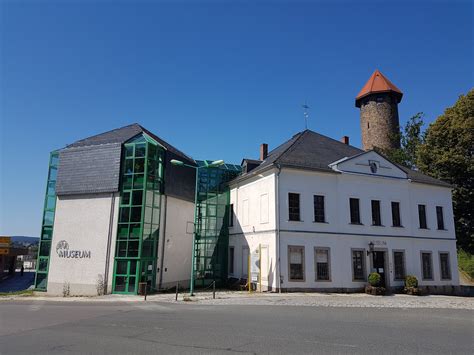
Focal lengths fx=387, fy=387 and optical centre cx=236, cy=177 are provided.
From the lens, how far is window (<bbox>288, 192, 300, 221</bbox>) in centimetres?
2459

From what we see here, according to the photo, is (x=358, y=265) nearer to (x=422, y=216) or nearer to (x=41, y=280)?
(x=422, y=216)

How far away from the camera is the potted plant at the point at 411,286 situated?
25.2 metres

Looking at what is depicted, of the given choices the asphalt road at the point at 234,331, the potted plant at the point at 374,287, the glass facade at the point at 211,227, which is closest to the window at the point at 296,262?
the potted plant at the point at 374,287

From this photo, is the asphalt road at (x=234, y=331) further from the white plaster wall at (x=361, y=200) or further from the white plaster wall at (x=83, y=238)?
the white plaster wall at (x=361, y=200)

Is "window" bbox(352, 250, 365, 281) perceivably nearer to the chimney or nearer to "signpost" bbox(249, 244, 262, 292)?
"signpost" bbox(249, 244, 262, 292)

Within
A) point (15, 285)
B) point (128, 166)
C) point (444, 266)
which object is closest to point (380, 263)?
point (444, 266)

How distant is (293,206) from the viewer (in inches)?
977

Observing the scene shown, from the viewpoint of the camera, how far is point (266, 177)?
2573cm

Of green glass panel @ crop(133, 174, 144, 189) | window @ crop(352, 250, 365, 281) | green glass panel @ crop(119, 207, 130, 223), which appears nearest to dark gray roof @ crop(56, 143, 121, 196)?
green glass panel @ crop(133, 174, 144, 189)

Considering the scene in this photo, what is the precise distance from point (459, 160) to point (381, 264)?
48.1ft

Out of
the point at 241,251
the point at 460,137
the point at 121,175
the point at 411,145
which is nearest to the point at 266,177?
the point at 241,251

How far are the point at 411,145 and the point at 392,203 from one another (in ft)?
73.5

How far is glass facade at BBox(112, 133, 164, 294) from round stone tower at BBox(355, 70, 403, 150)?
108ft

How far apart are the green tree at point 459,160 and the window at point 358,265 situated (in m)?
13.9
